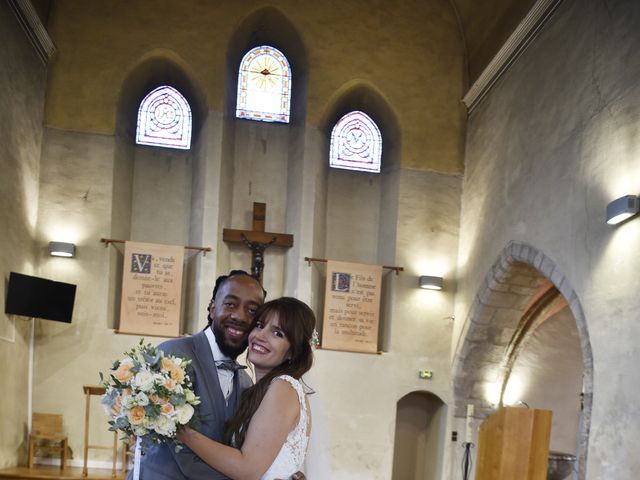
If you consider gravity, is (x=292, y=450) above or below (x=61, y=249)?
below

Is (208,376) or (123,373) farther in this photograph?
(208,376)

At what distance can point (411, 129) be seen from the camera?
1074cm

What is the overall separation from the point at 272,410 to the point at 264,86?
9.03m

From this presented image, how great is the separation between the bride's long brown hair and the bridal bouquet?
0.27 metres

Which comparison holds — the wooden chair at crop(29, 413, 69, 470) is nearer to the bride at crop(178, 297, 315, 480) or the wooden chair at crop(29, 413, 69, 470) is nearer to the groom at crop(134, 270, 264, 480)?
the groom at crop(134, 270, 264, 480)

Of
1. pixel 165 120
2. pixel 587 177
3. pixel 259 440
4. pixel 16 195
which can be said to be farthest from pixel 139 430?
pixel 165 120

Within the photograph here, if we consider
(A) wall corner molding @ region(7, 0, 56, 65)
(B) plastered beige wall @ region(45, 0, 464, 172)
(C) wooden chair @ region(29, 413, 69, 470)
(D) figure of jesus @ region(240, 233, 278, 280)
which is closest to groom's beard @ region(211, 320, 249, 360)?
(A) wall corner molding @ region(7, 0, 56, 65)

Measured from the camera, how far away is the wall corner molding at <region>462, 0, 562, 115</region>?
816 cm

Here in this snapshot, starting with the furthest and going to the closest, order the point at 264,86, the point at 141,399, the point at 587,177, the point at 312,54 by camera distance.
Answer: the point at 264,86 < the point at 312,54 < the point at 587,177 < the point at 141,399

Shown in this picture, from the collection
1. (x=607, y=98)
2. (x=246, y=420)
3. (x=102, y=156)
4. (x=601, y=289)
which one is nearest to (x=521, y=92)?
(x=607, y=98)

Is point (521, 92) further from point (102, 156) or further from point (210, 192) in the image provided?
point (102, 156)

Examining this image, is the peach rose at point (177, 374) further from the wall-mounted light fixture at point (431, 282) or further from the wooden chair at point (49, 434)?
the wall-mounted light fixture at point (431, 282)

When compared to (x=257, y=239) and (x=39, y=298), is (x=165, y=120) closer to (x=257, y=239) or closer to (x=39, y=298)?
(x=257, y=239)

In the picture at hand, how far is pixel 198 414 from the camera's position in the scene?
2549mm
